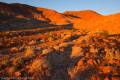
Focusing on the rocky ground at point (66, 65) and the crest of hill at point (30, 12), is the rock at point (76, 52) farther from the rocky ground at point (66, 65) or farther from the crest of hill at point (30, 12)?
the crest of hill at point (30, 12)

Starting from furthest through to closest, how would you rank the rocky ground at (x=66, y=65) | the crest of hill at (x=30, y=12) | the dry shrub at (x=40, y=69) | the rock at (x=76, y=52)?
the crest of hill at (x=30, y=12), the rock at (x=76, y=52), the rocky ground at (x=66, y=65), the dry shrub at (x=40, y=69)

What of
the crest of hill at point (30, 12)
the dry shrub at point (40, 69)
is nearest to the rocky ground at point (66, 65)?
the dry shrub at point (40, 69)

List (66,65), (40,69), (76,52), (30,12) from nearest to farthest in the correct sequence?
(40,69) → (66,65) → (76,52) → (30,12)

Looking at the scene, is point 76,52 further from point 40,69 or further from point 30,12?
point 30,12

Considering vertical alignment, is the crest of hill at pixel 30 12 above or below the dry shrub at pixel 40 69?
above

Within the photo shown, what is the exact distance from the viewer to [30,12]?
52.2m

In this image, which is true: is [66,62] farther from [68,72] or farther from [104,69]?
[104,69]

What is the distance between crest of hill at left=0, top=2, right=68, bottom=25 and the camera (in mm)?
45300

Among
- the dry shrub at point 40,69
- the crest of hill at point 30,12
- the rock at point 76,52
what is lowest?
the dry shrub at point 40,69

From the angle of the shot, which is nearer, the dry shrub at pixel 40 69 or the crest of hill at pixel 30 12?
the dry shrub at pixel 40 69

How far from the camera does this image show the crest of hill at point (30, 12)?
45300mm

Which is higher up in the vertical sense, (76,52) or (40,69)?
(76,52)

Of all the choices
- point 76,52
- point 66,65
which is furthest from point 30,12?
point 66,65

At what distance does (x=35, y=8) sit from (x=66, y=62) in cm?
4718
